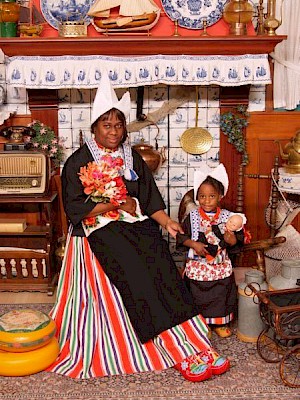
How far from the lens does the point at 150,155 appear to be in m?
4.46

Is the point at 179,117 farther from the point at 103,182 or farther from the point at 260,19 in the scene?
the point at 103,182

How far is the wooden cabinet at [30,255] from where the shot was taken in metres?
4.30

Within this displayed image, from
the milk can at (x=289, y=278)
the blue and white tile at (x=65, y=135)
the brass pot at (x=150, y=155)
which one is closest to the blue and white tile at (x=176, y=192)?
the brass pot at (x=150, y=155)

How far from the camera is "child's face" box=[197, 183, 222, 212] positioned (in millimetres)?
3496

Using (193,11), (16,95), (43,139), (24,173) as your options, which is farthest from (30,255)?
(193,11)

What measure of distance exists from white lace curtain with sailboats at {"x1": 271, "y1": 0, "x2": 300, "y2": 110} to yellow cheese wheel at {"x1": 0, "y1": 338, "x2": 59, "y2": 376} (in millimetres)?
2408

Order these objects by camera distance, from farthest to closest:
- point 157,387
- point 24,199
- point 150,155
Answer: point 150,155, point 24,199, point 157,387

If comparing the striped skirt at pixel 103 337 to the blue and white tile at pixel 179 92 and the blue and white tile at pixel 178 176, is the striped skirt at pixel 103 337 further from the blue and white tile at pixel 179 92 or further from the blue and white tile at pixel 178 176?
the blue and white tile at pixel 179 92

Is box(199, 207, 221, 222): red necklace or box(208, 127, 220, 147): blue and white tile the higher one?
box(208, 127, 220, 147): blue and white tile

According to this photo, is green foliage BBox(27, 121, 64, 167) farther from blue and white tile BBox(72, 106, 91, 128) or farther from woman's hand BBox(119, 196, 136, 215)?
woman's hand BBox(119, 196, 136, 215)

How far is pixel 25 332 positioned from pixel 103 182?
0.83 meters

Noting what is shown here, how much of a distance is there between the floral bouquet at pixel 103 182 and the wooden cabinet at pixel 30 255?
91cm

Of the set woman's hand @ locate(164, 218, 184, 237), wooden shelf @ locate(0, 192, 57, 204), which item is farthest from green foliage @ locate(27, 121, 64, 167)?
woman's hand @ locate(164, 218, 184, 237)

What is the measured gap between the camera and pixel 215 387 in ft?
10.2
